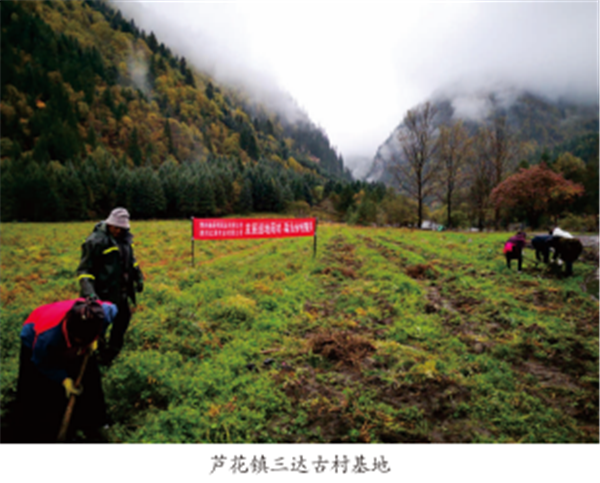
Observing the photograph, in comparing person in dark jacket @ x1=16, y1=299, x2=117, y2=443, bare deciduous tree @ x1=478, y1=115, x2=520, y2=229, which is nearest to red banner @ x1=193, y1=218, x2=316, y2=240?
person in dark jacket @ x1=16, y1=299, x2=117, y2=443

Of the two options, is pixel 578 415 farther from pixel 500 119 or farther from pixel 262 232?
pixel 500 119

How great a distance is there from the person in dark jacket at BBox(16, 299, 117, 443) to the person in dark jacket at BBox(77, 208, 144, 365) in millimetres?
1066

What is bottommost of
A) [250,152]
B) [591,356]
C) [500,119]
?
[591,356]

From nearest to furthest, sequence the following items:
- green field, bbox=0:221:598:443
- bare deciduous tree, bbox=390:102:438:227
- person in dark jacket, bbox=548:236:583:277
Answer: green field, bbox=0:221:598:443, person in dark jacket, bbox=548:236:583:277, bare deciduous tree, bbox=390:102:438:227

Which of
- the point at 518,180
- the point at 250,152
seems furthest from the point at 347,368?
the point at 250,152

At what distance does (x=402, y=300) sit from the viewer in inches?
361

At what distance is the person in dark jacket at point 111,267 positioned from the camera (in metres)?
4.88

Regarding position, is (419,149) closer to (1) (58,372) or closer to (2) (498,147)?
(2) (498,147)

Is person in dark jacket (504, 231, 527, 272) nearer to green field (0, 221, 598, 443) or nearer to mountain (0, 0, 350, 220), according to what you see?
green field (0, 221, 598, 443)

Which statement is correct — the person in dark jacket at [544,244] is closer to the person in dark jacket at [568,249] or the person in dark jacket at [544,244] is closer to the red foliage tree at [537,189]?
the person in dark jacket at [568,249]

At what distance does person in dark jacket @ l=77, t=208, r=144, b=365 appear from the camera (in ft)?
16.0

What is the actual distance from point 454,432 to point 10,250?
2358 centimetres

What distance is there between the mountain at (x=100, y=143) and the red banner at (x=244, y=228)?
5374cm

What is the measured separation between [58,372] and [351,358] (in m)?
4.74
